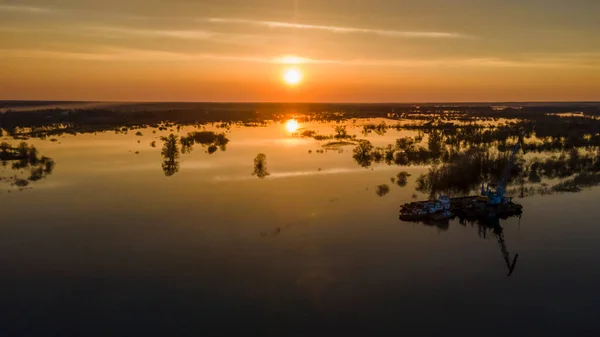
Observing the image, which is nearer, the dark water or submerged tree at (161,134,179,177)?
the dark water

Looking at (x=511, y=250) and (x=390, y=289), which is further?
(x=511, y=250)

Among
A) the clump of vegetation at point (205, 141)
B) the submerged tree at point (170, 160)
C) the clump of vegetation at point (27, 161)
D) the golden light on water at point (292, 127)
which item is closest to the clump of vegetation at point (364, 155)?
the clump of vegetation at point (205, 141)

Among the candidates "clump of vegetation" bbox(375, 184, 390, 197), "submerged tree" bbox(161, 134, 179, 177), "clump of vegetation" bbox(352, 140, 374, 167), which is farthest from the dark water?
"clump of vegetation" bbox(352, 140, 374, 167)

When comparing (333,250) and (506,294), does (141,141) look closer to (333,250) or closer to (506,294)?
(333,250)

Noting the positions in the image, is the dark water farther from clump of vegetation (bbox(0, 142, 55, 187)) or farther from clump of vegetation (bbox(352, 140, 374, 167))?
clump of vegetation (bbox(352, 140, 374, 167))

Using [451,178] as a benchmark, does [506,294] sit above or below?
below

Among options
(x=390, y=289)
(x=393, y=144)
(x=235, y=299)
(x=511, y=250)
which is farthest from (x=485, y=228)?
(x=393, y=144)

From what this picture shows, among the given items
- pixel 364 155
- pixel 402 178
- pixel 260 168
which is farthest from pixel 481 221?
pixel 364 155
